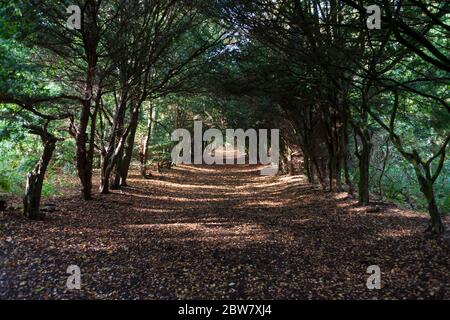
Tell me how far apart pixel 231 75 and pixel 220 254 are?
757 cm

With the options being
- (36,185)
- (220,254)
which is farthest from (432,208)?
(36,185)

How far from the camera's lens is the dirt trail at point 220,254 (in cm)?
480

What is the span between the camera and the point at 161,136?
2462 cm

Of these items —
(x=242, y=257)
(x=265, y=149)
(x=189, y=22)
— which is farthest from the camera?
(x=265, y=149)

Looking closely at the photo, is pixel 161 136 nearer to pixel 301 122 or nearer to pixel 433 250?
pixel 301 122

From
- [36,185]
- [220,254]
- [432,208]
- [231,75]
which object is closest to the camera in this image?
[220,254]

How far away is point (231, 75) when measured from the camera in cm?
1272

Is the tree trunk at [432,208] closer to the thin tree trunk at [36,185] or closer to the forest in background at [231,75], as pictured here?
the forest in background at [231,75]

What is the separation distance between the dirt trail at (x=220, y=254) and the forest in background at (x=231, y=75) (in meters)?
1.08

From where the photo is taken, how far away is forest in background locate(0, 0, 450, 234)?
7242 millimetres

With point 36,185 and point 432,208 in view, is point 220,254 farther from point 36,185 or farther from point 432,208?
point 36,185

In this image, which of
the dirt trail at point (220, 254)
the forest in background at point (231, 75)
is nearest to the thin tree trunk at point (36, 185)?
the forest in background at point (231, 75)
